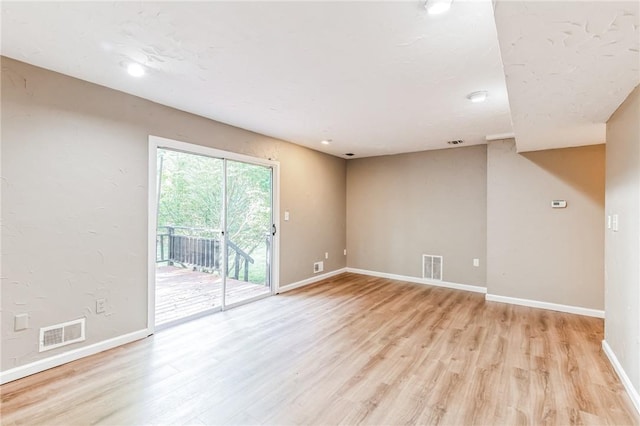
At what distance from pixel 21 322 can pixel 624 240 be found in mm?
4699

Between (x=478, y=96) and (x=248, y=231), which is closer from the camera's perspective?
(x=478, y=96)

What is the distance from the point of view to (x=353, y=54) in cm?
210

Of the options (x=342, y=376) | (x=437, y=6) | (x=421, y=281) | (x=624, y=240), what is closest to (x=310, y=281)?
(x=421, y=281)

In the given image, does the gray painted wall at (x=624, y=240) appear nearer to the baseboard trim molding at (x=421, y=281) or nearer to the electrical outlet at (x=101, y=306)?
the baseboard trim molding at (x=421, y=281)

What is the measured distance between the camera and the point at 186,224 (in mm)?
3730

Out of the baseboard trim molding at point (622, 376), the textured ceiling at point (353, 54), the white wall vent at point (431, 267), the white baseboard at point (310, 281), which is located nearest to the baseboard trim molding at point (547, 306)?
the white wall vent at point (431, 267)

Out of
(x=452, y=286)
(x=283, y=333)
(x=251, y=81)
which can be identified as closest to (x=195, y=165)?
(x=251, y=81)

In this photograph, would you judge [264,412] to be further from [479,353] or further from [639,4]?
[639,4]

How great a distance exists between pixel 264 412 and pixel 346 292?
3.00 metres

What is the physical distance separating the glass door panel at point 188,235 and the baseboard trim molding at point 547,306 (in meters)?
3.92

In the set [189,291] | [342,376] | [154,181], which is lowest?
[342,376]

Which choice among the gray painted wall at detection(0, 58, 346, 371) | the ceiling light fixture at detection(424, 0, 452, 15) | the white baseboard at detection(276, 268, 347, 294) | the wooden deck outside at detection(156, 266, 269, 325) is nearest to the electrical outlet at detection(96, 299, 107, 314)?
the gray painted wall at detection(0, 58, 346, 371)

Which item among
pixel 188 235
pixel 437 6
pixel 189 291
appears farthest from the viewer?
pixel 189 291

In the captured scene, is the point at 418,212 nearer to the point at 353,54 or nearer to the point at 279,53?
the point at 353,54
